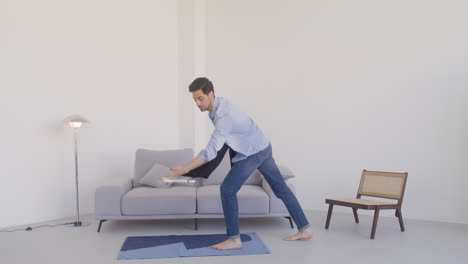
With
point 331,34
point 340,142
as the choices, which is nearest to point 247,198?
point 340,142

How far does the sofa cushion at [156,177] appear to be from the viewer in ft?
15.3

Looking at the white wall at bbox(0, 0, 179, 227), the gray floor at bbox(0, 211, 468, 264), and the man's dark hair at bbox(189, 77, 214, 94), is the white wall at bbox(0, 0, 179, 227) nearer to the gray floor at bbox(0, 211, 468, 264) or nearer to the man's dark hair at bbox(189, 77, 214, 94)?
the gray floor at bbox(0, 211, 468, 264)

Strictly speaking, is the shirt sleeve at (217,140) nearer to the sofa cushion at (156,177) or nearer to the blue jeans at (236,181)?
the blue jeans at (236,181)

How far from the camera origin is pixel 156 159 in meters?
4.93

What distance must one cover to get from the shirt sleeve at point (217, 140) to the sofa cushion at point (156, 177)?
1.55 metres


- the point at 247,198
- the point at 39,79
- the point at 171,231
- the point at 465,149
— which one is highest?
the point at 39,79

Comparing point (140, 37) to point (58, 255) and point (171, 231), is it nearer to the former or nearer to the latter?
point (171, 231)

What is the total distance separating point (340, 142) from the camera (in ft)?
17.1

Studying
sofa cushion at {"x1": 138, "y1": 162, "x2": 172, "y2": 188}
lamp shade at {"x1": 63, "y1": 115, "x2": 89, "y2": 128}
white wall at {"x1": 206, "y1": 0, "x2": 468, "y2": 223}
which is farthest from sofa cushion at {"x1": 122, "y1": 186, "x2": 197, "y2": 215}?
white wall at {"x1": 206, "y1": 0, "x2": 468, "y2": 223}

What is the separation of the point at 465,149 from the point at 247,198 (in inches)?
93.3

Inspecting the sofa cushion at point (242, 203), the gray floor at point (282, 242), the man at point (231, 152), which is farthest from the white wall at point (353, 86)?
the man at point (231, 152)

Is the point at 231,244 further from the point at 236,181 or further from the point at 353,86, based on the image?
the point at 353,86

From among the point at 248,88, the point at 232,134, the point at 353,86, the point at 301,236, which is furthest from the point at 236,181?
the point at 248,88

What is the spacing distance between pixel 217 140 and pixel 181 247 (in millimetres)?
1019
